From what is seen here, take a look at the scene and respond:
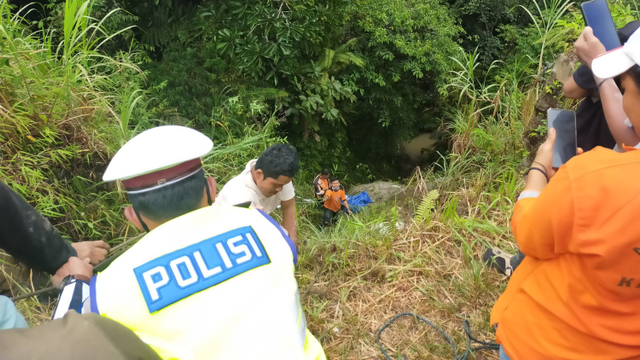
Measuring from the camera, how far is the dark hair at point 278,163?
87.5 inches

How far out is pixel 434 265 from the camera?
2389 millimetres

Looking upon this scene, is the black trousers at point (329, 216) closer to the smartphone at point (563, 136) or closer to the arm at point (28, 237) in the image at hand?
the arm at point (28, 237)

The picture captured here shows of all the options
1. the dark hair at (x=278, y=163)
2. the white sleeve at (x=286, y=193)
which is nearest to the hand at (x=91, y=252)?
the dark hair at (x=278, y=163)

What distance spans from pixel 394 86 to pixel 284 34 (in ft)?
8.97

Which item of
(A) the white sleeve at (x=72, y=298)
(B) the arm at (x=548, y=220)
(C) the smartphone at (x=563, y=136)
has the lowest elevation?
(C) the smartphone at (x=563, y=136)

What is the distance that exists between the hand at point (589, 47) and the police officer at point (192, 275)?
1492 millimetres

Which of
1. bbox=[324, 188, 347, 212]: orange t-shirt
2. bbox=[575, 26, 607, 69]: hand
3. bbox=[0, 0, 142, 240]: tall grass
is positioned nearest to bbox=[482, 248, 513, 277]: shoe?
bbox=[575, 26, 607, 69]: hand

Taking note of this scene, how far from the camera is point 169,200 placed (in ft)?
3.71

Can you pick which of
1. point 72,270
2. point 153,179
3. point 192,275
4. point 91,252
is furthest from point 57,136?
point 192,275

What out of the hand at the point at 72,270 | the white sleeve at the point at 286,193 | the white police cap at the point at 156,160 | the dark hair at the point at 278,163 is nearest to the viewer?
the white police cap at the point at 156,160

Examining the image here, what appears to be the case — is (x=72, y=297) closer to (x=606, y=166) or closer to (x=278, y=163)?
(x=278, y=163)

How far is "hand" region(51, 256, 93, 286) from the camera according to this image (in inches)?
66.2

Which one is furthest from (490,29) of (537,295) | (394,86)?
(537,295)

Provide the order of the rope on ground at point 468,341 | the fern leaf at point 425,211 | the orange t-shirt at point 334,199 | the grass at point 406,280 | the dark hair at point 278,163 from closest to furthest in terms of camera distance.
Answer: the rope on ground at point 468,341 < the grass at point 406,280 < the dark hair at point 278,163 < the fern leaf at point 425,211 < the orange t-shirt at point 334,199
